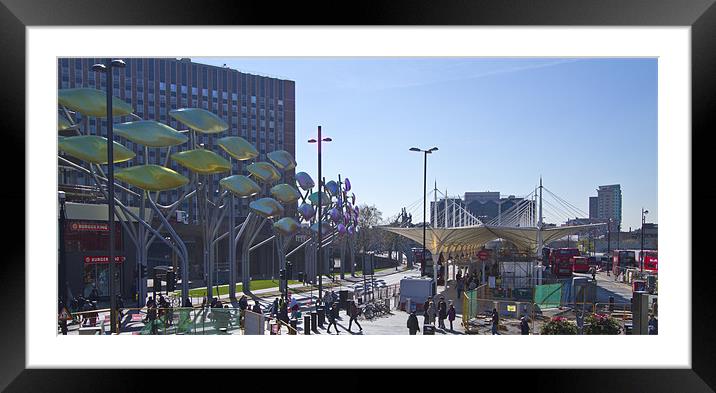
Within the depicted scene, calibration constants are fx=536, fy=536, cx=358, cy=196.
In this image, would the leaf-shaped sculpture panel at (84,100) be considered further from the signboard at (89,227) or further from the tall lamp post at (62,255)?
the signboard at (89,227)

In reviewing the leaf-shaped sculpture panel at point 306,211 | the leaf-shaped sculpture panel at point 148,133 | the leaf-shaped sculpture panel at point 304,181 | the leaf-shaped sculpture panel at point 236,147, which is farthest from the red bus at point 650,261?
the leaf-shaped sculpture panel at point 148,133

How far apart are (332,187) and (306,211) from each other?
5752 mm

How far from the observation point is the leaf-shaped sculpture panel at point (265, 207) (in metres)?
30.0

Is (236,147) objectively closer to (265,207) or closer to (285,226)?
(265,207)

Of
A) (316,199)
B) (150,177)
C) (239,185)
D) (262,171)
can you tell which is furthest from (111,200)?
(316,199)

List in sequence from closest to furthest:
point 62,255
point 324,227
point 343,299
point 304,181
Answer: point 62,255, point 343,299, point 304,181, point 324,227

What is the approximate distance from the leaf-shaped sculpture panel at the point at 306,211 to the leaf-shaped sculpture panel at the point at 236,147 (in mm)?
9789

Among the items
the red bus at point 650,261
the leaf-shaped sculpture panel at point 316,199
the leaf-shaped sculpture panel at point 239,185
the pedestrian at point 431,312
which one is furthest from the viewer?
the leaf-shaped sculpture panel at point 316,199

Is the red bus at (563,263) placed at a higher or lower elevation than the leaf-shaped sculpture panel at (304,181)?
lower

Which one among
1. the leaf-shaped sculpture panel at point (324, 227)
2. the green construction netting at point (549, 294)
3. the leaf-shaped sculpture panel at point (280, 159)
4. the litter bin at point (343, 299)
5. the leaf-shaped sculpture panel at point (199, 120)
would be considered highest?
the leaf-shaped sculpture panel at point (199, 120)

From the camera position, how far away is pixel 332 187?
143 ft

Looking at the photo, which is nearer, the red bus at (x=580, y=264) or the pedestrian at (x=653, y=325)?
the pedestrian at (x=653, y=325)

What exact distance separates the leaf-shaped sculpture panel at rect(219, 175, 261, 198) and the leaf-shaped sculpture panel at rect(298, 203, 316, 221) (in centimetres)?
991
